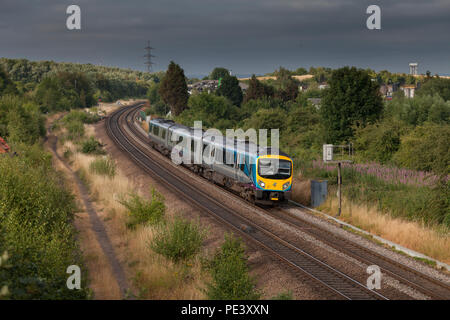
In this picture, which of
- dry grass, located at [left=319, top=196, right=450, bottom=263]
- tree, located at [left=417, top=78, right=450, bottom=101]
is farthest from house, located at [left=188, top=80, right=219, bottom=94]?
dry grass, located at [left=319, top=196, right=450, bottom=263]

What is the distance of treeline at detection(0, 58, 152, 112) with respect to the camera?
90000 millimetres

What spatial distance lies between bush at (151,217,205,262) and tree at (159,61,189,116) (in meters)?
61.6

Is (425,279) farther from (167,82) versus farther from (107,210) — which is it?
(167,82)

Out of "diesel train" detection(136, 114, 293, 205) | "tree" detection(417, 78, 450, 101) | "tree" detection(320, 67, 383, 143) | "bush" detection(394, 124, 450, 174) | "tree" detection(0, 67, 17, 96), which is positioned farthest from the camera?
"tree" detection(417, 78, 450, 101)

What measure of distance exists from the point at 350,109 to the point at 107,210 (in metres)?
25.4

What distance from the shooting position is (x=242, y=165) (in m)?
22.1

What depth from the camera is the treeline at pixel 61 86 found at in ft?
295

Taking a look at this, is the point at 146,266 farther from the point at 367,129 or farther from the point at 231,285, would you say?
the point at 367,129

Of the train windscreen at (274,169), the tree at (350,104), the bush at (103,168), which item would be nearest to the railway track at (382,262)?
Answer: the train windscreen at (274,169)

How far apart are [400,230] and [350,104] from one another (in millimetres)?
24618

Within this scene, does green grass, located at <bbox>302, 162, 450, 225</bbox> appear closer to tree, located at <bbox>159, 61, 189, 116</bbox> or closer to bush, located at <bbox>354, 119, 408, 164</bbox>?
bush, located at <bbox>354, 119, 408, 164</bbox>

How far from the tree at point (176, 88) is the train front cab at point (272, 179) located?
182 ft
